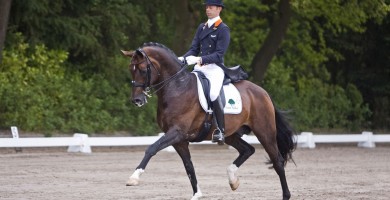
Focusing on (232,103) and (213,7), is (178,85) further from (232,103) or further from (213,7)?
(213,7)

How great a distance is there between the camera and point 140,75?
11.9 metres

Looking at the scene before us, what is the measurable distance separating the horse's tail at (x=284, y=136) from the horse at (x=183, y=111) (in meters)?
0.02

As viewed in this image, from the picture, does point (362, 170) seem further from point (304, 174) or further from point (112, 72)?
point (112, 72)

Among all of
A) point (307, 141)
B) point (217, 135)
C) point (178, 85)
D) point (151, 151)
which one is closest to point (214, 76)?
point (178, 85)

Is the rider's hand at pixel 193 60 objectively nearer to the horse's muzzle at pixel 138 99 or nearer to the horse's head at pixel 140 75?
the horse's head at pixel 140 75

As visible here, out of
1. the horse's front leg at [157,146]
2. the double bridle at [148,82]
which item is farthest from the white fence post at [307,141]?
the horse's front leg at [157,146]

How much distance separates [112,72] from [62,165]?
981cm

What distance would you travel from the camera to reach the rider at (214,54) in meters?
12.8

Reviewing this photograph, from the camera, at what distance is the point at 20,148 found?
75.6ft

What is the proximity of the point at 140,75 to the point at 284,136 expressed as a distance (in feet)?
10.3

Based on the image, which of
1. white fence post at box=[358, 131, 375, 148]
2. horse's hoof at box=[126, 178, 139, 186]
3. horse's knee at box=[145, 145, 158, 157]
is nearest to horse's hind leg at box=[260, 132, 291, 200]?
horse's knee at box=[145, 145, 158, 157]

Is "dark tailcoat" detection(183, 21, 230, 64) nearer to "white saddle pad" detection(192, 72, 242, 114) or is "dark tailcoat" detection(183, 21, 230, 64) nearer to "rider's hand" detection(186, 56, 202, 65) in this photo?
"rider's hand" detection(186, 56, 202, 65)

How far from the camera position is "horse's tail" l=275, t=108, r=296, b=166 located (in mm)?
13977

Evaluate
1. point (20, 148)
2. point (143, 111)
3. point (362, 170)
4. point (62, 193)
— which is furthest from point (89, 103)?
point (62, 193)
